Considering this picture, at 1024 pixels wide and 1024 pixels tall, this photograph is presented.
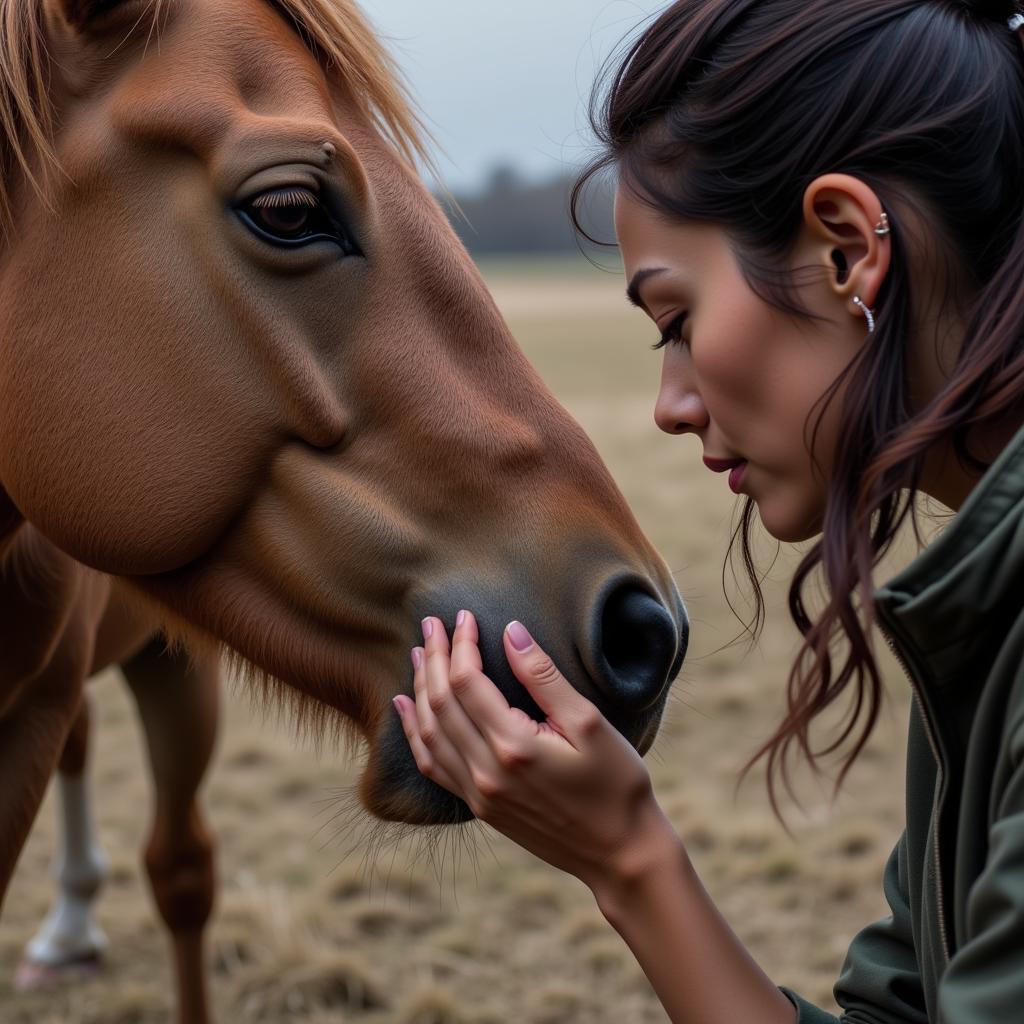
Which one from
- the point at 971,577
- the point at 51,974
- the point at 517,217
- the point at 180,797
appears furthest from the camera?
the point at 517,217

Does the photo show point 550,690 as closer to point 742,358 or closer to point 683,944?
point 683,944

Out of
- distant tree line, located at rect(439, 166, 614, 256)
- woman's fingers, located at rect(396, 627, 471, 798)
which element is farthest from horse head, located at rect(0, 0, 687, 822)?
distant tree line, located at rect(439, 166, 614, 256)

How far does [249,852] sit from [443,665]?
3.20 m

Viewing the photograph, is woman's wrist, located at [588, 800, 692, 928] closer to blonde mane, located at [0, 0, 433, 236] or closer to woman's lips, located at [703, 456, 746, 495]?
woman's lips, located at [703, 456, 746, 495]

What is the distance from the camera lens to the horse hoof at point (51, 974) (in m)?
3.59

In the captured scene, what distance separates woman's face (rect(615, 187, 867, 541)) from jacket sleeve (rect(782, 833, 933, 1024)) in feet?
1.91

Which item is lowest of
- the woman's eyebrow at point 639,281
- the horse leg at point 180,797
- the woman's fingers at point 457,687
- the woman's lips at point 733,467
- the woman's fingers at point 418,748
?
the horse leg at point 180,797

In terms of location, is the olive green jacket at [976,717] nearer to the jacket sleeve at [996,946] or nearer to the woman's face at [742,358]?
the jacket sleeve at [996,946]

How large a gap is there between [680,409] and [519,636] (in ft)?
1.18

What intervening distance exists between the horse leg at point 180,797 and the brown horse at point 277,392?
5.24 ft

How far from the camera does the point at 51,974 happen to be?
362 centimetres

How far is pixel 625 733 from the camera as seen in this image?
1.67 m

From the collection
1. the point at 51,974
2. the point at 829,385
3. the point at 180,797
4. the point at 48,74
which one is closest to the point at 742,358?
the point at 829,385

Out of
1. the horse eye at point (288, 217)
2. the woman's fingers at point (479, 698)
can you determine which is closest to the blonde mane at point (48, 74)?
the horse eye at point (288, 217)
